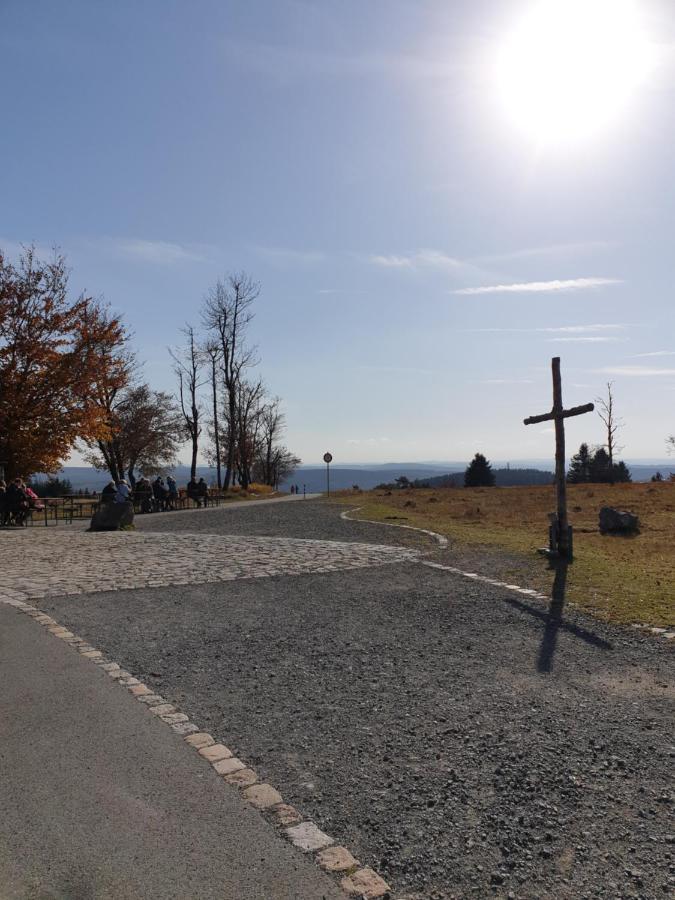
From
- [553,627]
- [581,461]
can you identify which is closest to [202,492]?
[553,627]

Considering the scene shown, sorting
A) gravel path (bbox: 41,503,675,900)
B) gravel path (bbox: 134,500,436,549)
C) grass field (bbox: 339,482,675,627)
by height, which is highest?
gravel path (bbox: 134,500,436,549)

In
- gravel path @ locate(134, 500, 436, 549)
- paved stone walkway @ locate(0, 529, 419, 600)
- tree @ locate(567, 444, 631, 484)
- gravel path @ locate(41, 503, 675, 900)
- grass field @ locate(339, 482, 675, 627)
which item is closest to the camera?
gravel path @ locate(41, 503, 675, 900)

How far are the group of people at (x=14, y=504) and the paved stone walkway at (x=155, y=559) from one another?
12.0ft

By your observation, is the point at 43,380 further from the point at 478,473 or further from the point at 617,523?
the point at 478,473

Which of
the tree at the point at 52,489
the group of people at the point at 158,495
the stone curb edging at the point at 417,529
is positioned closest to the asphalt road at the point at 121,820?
the stone curb edging at the point at 417,529

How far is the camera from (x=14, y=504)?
810 inches

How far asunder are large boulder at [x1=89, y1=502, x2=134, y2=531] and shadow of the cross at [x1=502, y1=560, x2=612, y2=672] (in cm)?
1305

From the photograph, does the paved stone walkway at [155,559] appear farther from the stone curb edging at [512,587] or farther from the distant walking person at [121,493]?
the distant walking person at [121,493]

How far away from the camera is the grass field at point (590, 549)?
870 cm

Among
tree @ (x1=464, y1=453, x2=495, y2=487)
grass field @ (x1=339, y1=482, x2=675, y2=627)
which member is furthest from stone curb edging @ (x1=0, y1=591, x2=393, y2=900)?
tree @ (x1=464, y1=453, x2=495, y2=487)

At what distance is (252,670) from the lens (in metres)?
5.85

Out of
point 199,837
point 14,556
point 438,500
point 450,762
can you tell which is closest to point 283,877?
point 199,837

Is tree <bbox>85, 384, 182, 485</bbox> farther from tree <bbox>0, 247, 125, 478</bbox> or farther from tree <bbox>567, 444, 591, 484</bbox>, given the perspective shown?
tree <bbox>567, 444, 591, 484</bbox>

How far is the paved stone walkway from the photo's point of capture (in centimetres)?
1022
